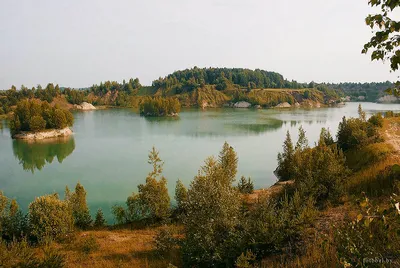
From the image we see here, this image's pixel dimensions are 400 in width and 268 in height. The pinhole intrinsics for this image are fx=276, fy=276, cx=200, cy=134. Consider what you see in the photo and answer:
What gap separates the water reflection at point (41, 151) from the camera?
54.3 metres

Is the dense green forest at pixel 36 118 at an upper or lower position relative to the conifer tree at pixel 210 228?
upper

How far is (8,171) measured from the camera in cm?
4850

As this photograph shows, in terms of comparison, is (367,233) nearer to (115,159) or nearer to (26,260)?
(26,260)

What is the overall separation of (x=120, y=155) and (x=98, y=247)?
40.3 meters

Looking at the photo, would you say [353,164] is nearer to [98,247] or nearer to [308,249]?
[308,249]

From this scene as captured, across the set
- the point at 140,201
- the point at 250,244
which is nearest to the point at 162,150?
the point at 140,201

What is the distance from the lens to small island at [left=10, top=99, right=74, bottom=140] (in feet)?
254

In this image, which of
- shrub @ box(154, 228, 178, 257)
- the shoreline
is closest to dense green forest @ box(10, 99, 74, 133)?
the shoreline

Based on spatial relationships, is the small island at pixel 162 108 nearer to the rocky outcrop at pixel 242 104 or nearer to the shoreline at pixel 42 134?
the shoreline at pixel 42 134

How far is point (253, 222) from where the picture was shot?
38.6 ft

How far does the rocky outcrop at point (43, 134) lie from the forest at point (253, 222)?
60647 mm

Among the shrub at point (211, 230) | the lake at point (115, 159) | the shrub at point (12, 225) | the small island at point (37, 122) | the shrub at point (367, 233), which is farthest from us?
the small island at point (37, 122)

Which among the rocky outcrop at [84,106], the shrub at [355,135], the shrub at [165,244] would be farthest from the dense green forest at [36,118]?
the rocky outcrop at [84,106]

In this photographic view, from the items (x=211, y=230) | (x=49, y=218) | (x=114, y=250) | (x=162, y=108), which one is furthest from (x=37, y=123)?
(x=211, y=230)
